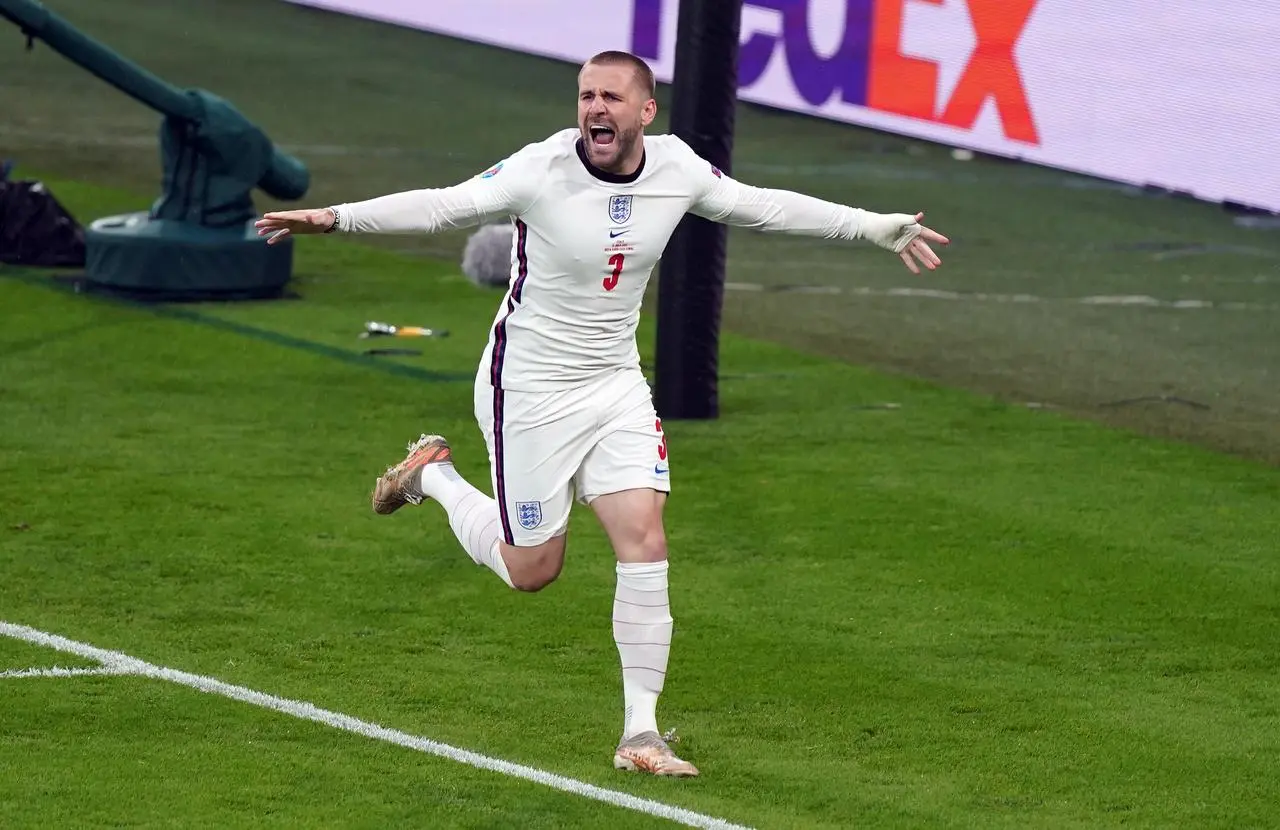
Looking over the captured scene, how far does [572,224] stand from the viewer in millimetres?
6855

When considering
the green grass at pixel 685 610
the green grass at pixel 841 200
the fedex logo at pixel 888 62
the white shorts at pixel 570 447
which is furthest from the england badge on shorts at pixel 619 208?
the fedex logo at pixel 888 62

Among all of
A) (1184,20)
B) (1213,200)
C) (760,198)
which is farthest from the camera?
(1213,200)

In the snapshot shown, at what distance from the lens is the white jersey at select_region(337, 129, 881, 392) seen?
683 centimetres

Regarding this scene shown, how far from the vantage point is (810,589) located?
9062 millimetres

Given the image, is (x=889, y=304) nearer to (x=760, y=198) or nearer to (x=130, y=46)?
(x=760, y=198)

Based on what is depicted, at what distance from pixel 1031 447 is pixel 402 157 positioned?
9.61 m

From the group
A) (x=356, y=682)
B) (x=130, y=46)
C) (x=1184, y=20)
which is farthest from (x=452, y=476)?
(x=130, y=46)

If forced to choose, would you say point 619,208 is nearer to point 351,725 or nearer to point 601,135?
point 601,135

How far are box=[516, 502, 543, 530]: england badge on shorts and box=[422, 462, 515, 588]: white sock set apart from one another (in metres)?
0.18

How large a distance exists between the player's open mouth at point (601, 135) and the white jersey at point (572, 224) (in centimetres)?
15

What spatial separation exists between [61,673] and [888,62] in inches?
504

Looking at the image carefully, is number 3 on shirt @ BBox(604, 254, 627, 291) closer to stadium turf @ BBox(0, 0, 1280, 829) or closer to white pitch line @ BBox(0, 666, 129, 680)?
stadium turf @ BBox(0, 0, 1280, 829)

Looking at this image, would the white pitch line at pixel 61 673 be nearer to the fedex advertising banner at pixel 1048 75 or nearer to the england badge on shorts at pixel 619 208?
the england badge on shorts at pixel 619 208

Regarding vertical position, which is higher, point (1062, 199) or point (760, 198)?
point (1062, 199)
